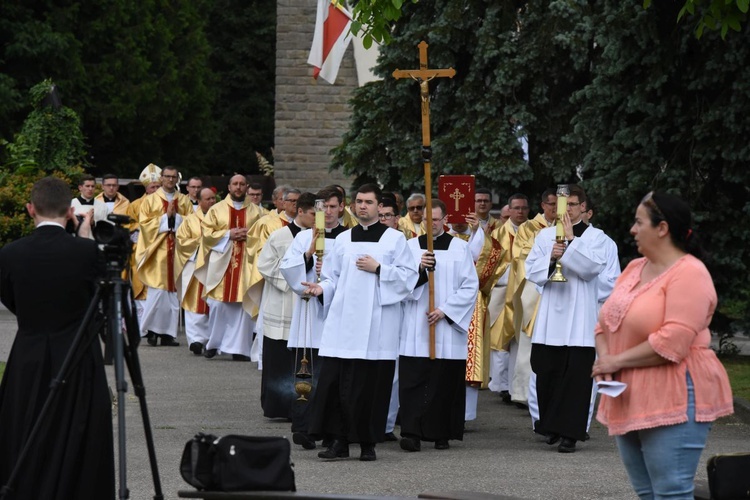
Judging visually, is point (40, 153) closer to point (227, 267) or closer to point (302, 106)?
point (302, 106)

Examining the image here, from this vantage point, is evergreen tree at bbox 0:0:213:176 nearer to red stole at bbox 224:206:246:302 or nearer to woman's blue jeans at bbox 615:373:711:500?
red stole at bbox 224:206:246:302

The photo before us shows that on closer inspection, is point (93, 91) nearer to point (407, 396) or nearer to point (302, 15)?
point (302, 15)

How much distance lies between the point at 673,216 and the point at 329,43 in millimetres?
18802

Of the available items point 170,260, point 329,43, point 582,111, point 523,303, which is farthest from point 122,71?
point 523,303

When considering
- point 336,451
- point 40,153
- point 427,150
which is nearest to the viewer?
point 336,451

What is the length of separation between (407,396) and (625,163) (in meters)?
6.76

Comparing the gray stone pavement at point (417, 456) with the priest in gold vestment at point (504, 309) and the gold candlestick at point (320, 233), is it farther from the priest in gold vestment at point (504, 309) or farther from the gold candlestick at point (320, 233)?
the gold candlestick at point (320, 233)

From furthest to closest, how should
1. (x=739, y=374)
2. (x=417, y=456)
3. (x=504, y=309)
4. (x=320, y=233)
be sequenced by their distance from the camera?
(x=739, y=374) → (x=504, y=309) → (x=320, y=233) → (x=417, y=456)

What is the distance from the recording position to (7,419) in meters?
7.65

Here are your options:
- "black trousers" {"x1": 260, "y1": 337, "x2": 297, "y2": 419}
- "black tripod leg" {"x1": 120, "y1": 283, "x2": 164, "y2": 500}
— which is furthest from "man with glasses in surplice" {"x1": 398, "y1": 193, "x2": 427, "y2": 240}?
"black tripod leg" {"x1": 120, "y1": 283, "x2": 164, "y2": 500}

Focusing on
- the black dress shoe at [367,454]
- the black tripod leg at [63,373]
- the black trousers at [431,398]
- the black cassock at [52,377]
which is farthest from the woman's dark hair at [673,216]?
the black trousers at [431,398]

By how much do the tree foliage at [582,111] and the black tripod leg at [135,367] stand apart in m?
10.0

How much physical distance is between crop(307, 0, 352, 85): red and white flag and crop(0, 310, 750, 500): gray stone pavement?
10626 millimetres

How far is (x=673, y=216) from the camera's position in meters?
6.30
